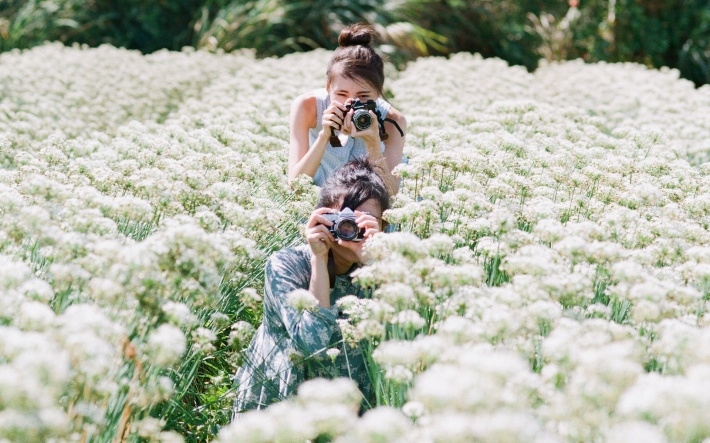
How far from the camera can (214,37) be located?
1298cm

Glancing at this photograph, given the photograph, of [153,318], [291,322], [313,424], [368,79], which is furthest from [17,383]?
[368,79]

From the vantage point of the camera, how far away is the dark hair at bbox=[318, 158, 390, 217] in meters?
3.37

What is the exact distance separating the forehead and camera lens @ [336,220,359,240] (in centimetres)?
153

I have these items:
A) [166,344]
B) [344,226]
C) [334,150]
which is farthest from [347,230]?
[334,150]

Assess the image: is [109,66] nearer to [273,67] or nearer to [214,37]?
[273,67]

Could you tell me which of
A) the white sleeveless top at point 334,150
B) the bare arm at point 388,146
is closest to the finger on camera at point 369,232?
the bare arm at point 388,146

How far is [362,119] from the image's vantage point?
4.22 metres

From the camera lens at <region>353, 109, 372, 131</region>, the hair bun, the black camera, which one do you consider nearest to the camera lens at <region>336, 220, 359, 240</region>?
the black camera

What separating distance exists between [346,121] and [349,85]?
269mm

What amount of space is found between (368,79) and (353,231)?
1583mm

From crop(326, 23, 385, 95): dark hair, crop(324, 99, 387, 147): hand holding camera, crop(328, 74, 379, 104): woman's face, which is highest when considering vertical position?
crop(326, 23, 385, 95): dark hair

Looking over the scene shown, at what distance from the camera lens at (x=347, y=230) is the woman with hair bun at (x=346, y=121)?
91 centimetres

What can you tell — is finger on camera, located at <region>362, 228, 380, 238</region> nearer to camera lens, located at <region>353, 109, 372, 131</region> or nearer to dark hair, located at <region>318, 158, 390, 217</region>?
dark hair, located at <region>318, 158, 390, 217</region>

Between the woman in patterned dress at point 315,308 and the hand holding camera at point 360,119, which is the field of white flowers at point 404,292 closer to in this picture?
the woman in patterned dress at point 315,308
